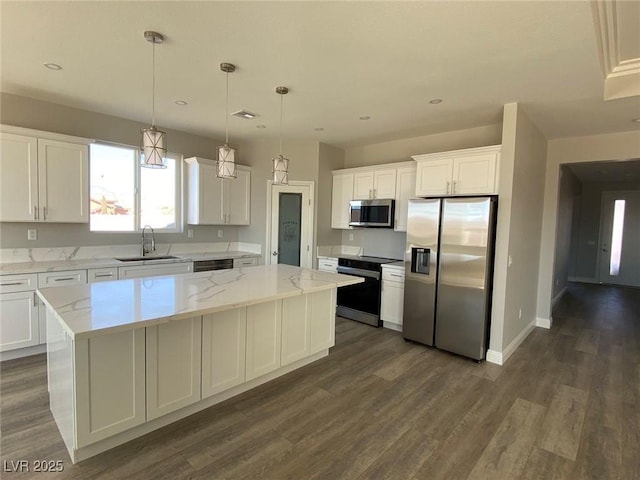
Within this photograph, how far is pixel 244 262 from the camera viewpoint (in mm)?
5082

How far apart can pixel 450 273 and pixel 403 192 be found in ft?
4.85

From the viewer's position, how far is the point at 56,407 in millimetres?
2230

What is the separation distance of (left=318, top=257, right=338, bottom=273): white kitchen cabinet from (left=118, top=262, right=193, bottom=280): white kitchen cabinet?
1.97 meters

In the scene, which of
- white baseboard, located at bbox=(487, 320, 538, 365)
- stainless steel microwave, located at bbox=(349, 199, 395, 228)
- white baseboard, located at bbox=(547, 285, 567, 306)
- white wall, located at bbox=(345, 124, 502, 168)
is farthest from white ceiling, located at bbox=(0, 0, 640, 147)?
white baseboard, located at bbox=(547, 285, 567, 306)

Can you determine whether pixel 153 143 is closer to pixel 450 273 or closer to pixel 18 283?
pixel 18 283

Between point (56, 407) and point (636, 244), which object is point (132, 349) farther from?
point (636, 244)

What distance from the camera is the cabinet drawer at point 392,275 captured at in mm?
4363

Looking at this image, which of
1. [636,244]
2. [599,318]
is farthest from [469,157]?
[636,244]

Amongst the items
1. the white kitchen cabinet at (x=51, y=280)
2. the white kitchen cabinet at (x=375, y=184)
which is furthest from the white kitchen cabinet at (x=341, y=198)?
the white kitchen cabinet at (x=51, y=280)

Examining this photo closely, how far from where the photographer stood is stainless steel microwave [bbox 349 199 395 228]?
15.5 ft

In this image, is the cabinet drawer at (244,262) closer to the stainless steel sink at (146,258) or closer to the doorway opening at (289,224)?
the doorway opening at (289,224)

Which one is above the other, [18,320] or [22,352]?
[18,320]

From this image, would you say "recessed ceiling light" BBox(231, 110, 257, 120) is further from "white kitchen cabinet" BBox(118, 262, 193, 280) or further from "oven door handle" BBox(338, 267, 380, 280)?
"oven door handle" BBox(338, 267, 380, 280)

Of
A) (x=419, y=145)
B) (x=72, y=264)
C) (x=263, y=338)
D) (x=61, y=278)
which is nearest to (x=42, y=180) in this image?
(x=72, y=264)
